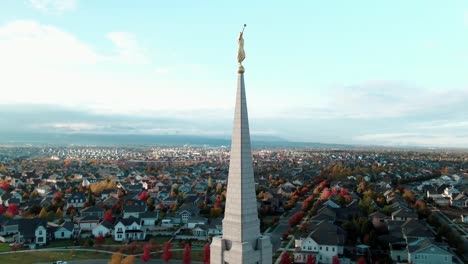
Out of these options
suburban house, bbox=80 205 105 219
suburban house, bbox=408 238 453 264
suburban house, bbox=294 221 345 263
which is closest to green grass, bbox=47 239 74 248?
suburban house, bbox=80 205 105 219

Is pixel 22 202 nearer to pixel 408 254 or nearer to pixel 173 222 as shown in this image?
pixel 173 222

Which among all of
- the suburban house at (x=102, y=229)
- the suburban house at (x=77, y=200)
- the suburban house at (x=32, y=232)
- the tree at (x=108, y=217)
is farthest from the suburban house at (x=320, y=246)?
the suburban house at (x=77, y=200)

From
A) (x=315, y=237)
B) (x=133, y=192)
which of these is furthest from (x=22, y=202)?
(x=315, y=237)

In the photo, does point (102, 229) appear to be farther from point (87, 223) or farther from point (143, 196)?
point (143, 196)

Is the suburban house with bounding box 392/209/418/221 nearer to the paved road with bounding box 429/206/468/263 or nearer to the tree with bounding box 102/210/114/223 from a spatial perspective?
the paved road with bounding box 429/206/468/263

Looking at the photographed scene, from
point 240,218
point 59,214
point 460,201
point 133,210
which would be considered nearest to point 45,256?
point 133,210

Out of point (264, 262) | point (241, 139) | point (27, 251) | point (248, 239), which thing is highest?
point (241, 139)
